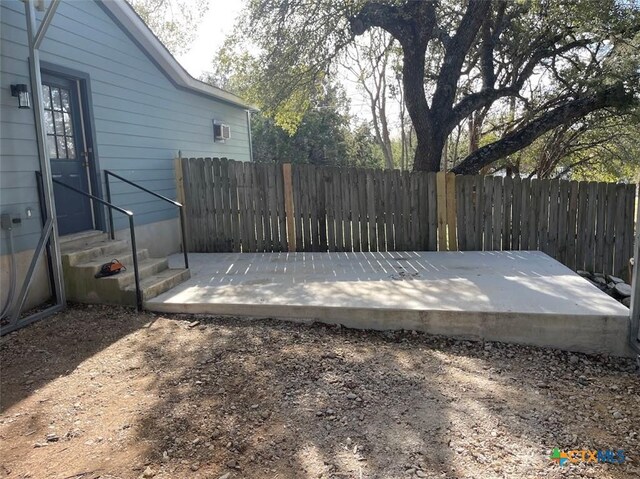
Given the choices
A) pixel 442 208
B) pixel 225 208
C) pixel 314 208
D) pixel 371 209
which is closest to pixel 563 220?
pixel 442 208

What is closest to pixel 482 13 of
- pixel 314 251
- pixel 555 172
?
pixel 314 251

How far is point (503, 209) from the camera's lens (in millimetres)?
7164

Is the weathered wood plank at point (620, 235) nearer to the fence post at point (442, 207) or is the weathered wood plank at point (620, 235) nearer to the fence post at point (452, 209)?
the fence post at point (452, 209)

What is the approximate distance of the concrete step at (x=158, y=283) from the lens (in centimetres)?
475

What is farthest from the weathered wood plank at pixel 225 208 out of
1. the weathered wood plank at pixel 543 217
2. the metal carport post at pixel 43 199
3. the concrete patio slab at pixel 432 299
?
the weathered wood plank at pixel 543 217

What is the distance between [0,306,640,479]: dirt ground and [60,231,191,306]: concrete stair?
575 mm

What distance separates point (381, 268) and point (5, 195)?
4296 millimetres

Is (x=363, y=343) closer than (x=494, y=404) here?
No

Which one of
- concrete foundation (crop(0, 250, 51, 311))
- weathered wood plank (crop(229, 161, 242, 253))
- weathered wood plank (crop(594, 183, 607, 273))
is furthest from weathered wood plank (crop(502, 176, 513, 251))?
concrete foundation (crop(0, 250, 51, 311))

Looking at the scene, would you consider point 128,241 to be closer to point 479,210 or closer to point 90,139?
point 90,139

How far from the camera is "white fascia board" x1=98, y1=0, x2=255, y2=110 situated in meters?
6.18

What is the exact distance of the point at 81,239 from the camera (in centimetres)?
548

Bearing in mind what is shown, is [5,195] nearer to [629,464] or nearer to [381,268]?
[381,268]

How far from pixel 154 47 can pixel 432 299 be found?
5583mm
